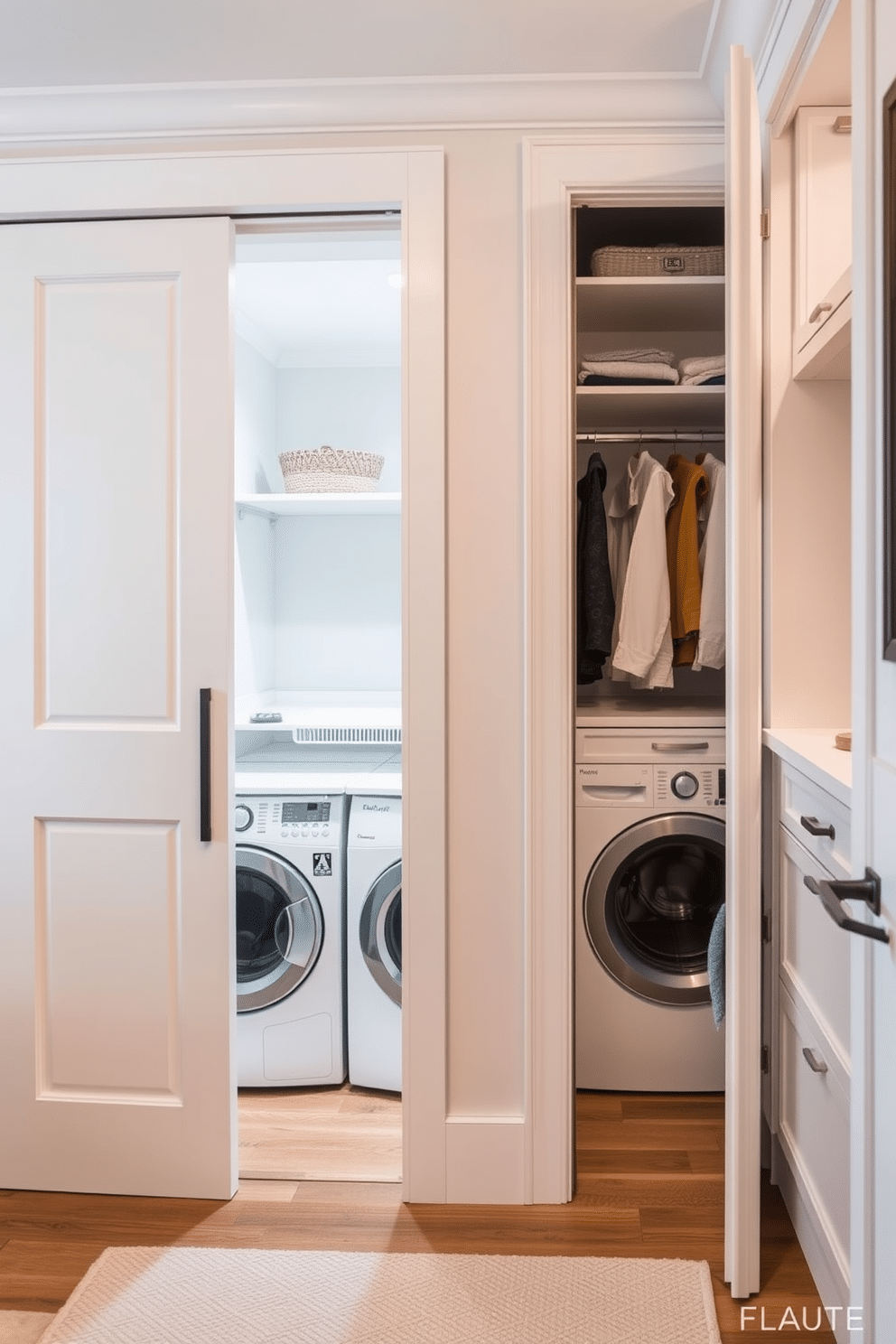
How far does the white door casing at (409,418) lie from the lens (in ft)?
6.59

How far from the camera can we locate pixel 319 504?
3.13 m

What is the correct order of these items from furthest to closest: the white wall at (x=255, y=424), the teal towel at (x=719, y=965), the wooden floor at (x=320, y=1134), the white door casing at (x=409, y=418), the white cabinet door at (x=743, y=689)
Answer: the white wall at (x=255, y=424), the wooden floor at (x=320, y=1134), the white door casing at (x=409, y=418), the teal towel at (x=719, y=965), the white cabinet door at (x=743, y=689)

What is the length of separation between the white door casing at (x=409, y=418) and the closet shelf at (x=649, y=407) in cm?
48

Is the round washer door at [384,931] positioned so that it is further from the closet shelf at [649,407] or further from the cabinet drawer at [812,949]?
the closet shelf at [649,407]

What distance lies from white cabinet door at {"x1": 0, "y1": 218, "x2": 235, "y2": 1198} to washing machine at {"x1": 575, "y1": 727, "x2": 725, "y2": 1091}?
97 cm

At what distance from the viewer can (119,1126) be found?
2.11 metres

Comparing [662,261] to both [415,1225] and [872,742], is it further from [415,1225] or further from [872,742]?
[415,1225]

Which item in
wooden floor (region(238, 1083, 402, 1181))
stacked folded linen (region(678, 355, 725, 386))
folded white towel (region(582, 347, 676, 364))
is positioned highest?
folded white towel (region(582, 347, 676, 364))

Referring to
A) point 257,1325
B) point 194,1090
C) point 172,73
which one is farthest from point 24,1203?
point 172,73

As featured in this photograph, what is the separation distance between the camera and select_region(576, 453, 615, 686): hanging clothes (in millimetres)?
2576

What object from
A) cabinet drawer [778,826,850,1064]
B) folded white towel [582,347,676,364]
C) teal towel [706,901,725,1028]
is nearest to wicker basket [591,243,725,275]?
folded white towel [582,347,676,364]

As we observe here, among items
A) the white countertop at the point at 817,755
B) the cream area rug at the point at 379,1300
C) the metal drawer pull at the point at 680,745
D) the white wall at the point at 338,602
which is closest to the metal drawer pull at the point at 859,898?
the white countertop at the point at 817,755

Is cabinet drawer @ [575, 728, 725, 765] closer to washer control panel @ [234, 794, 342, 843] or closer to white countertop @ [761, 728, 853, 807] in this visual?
white countertop @ [761, 728, 853, 807]

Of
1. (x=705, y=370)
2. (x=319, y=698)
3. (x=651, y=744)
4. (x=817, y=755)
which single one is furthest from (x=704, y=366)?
(x=319, y=698)
